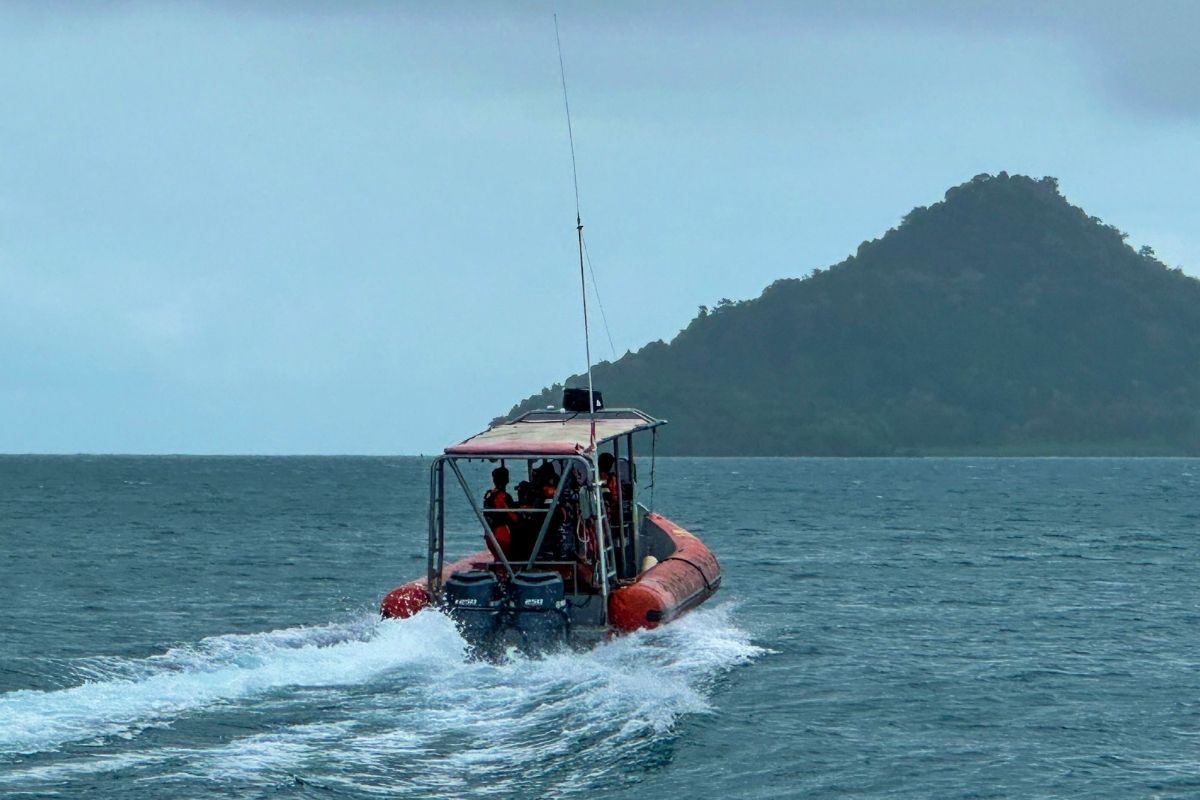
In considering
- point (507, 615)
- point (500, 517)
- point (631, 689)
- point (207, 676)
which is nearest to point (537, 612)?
point (507, 615)

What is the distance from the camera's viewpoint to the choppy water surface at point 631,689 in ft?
45.6

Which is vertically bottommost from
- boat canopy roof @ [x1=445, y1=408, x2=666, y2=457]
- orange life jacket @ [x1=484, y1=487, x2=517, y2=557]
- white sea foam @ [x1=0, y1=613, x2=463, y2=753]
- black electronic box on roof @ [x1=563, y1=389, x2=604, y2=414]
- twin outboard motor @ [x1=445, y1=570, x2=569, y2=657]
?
white sea foam @ [x1=0, y1=613, x2=463, y2=753]

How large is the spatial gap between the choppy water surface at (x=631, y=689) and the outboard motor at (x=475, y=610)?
0.27 m

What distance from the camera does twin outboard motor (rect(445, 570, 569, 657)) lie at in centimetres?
1788

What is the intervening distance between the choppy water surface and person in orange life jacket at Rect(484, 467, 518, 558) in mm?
1591

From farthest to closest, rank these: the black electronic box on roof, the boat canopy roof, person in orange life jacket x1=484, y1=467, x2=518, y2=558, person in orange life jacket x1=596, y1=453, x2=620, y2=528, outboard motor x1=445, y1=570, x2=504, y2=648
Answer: the black electronic box on roof
person in orange life jacket x1=596, y1=453, x2=620, y2=528
person in orange life jacket x1=484, y1=467, x2=518, y2=558
the boat canopy roof
outboard motor x1=445, y1=570, x2=504, y2=648

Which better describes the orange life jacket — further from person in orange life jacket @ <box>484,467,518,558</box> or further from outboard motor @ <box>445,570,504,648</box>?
outboard motor @ <box>445,570,504,648</box>

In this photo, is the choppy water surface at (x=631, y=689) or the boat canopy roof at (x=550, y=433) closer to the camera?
the choppy water surface at (x=631, y=689)

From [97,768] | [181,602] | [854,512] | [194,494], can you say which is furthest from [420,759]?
[194,494]

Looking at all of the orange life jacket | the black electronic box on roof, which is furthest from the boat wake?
the black electronic box on roof

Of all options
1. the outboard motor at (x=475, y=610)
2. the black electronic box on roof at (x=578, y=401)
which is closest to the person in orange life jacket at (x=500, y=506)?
the outboard motor at (x=475, y=610)

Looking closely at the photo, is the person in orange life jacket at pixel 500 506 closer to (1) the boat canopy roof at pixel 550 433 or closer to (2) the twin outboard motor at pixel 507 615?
(1) the boat canopy roof at pixel 550 433

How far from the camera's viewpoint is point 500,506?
1956cm

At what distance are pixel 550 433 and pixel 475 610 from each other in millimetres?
3140
